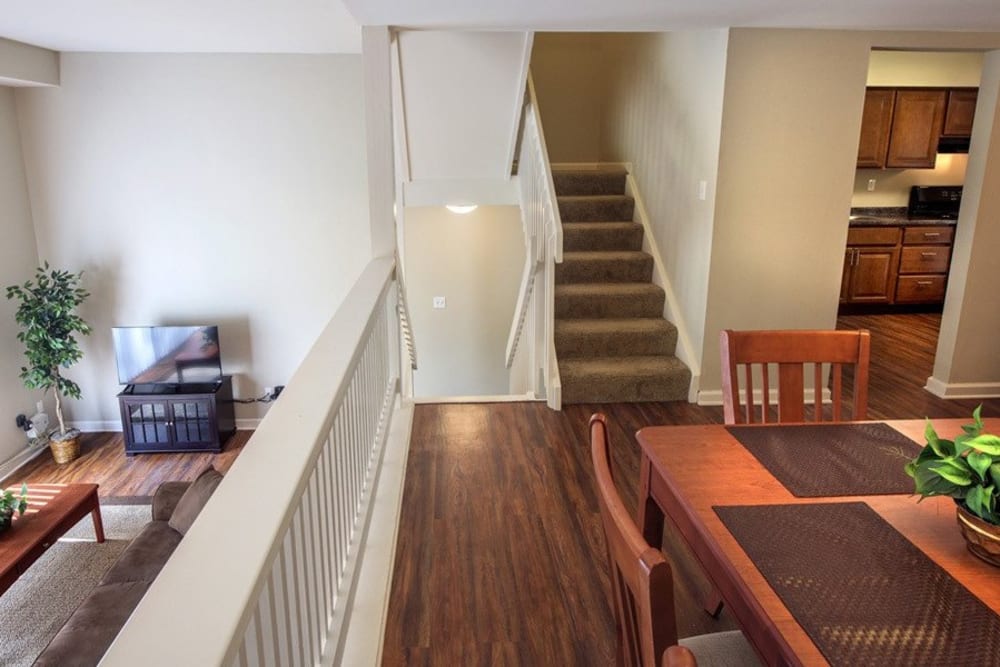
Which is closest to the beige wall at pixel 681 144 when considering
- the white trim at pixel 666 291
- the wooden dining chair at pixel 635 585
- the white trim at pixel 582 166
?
the white trim at pixel 666 291

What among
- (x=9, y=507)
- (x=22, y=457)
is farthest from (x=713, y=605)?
(x=22, y=457)

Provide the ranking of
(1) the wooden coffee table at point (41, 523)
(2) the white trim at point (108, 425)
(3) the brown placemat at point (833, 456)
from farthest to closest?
(2) the white trim at point (108, 425), (1) the wooden coffee table at point (41, 523), (3) the brown placemat at point (833, 456)

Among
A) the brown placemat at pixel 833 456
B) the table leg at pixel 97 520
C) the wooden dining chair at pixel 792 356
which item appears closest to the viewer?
the brown placemat at pixel 833 456

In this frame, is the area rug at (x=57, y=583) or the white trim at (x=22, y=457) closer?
the area rug at (x=57, y=583)

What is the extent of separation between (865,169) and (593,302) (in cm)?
375

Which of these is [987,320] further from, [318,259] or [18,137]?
[18,137]

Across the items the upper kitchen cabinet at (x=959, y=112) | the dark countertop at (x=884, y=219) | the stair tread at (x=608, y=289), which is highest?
the upper kitchen cabinet at (x=959, y=112)

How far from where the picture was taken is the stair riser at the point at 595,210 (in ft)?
16.7

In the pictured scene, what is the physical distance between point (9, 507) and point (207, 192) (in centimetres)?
279

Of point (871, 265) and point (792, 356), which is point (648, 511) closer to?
point (792, 356)

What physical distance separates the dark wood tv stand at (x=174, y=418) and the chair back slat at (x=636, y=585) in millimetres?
5179

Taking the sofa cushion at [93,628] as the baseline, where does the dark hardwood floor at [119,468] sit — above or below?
below

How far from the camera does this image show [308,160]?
559cm

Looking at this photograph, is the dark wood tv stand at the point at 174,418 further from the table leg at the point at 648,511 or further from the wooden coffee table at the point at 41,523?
the table leg at the point at 648,511
